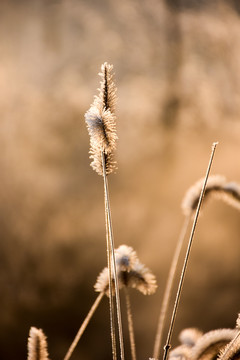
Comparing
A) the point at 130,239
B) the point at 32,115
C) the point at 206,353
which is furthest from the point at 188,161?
the point at 206,353

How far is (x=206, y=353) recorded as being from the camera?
0.63 metres

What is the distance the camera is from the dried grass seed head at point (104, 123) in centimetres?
60

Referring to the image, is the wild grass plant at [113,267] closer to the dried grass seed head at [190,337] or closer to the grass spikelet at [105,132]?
the grass spikelet at [105,132]

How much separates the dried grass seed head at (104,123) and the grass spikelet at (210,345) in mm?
277

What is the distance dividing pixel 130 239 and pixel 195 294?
13.3 inches

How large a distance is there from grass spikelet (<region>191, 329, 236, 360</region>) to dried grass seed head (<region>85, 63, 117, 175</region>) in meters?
0.28

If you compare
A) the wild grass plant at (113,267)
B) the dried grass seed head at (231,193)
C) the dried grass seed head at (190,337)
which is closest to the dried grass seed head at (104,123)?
the wild grass plant at (113,267)

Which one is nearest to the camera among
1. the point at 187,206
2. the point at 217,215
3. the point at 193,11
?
the point at 187,206

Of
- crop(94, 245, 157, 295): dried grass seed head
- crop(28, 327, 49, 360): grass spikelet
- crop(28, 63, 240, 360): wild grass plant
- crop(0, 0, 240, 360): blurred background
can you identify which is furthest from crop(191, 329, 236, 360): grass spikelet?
crop(0, 0, 240, 360): blurred background

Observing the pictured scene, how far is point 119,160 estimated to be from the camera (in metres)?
1.80

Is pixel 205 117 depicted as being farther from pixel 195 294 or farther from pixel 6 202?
pixel 6 202

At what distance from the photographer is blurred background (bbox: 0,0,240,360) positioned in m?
1.72

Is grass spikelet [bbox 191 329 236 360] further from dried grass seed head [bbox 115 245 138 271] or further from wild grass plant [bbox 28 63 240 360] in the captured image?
dried grass seed head [bbox 115 245 138 271]

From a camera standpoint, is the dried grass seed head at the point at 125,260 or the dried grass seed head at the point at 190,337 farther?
the dried grass seed head at the point at 190,337
